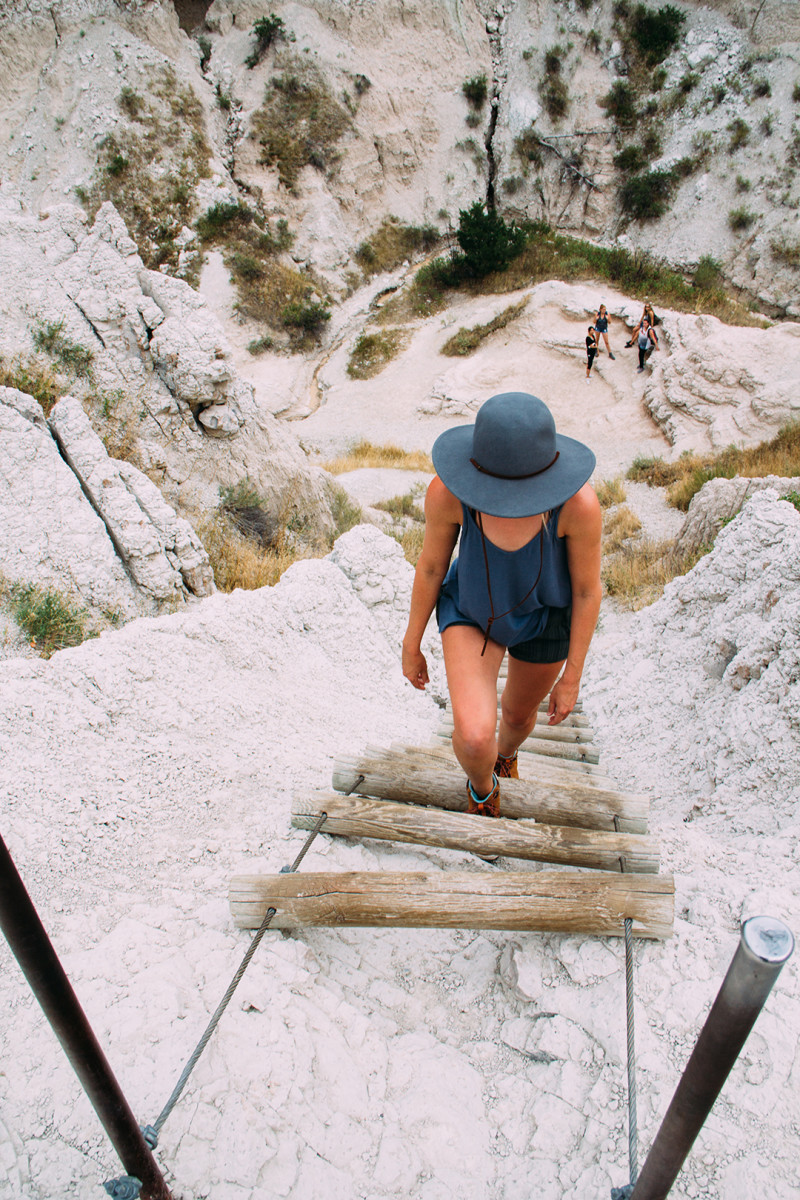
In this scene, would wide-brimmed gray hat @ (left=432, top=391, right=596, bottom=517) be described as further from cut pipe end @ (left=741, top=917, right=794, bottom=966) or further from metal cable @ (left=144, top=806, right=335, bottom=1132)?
metal cable @ (left=144, top=806, right=335, bottom=1132)

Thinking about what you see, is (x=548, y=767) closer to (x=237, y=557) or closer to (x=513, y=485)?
(x=513, y=485)

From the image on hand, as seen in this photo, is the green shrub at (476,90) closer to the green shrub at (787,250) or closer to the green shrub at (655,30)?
the green shrub at (655,30)

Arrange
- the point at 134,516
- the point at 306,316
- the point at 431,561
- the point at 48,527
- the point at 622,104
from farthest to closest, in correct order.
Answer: the point at 622,104, the point at 306,316, the point at 134,516, the point at 48,527, the point at 431,561

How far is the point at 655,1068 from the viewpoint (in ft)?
5.16

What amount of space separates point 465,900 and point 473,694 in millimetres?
648

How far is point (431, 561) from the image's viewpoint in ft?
7.30

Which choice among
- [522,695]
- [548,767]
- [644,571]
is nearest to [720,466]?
[644,571]

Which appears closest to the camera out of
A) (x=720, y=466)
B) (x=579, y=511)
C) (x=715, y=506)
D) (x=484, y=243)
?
(x=579, y=511)

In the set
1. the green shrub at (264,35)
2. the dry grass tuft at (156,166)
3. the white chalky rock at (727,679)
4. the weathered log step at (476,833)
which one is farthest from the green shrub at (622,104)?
the weathered log step at (476,833)

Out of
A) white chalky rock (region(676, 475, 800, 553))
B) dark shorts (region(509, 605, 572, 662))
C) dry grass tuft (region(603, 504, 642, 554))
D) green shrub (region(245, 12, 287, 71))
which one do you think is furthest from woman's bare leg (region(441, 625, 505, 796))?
green shrub (region(245, 12, 287, 71))

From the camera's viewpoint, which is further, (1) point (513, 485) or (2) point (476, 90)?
(2) point (476, 90)

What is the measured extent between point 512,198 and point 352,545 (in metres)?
23.0

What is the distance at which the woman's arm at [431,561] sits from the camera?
6.87ft

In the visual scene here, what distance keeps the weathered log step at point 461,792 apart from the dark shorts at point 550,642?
614 millimetres
